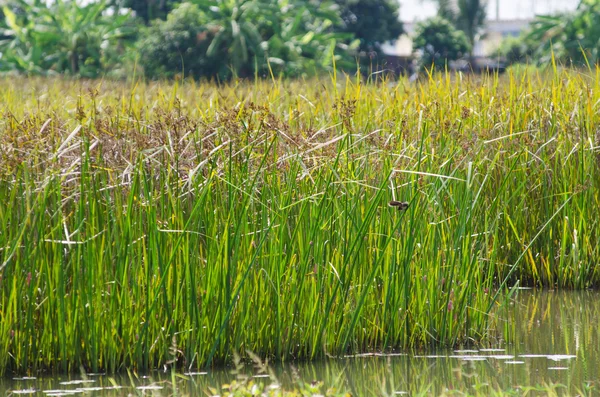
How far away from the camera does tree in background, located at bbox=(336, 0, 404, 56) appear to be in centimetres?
4047

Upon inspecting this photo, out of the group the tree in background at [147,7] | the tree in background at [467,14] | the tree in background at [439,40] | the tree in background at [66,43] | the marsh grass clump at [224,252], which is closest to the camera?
the marsh grass clump at [224,252]

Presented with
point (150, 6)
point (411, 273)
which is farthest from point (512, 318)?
point (150, 6)

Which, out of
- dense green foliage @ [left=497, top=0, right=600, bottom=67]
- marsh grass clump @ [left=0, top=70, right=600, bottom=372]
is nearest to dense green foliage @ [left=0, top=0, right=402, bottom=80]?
dense green foliage @ [left=497, top=0, right=600, bottom=67]

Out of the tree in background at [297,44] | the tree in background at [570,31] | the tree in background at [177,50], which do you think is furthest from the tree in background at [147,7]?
the tree in background at [570,31]

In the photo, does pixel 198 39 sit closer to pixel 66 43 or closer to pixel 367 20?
pixel 66 43

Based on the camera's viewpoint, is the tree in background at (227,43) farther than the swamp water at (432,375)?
Yes

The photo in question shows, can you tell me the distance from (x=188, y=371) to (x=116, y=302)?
0.35m

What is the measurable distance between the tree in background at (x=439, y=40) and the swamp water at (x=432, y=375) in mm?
35069

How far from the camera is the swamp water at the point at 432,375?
10.2 ft

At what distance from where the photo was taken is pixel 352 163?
13.2 feet

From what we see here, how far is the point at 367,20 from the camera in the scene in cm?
4062

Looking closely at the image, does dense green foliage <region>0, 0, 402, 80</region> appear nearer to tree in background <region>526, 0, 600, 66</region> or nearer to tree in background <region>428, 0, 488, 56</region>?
tree in background <region>526, 0, 600, 66</region>

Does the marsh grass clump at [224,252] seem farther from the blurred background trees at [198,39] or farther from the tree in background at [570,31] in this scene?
the tree in background at [570,31]

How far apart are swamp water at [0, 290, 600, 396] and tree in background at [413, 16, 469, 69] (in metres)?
35.1
